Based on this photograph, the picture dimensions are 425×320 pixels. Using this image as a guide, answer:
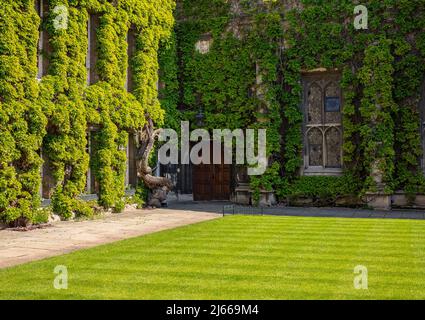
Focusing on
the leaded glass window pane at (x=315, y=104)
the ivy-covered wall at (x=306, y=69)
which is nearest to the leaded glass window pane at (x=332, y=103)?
the leaded glass window pane at (x=315, y=104)

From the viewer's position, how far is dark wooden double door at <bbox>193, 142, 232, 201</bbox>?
18.6m

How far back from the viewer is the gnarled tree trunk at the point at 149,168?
15555mm

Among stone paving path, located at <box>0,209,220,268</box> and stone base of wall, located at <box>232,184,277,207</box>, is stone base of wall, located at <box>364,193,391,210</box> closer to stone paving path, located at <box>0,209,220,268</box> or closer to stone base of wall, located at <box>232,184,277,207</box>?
stone base of wall, located at <box>232,184,277,207</box>

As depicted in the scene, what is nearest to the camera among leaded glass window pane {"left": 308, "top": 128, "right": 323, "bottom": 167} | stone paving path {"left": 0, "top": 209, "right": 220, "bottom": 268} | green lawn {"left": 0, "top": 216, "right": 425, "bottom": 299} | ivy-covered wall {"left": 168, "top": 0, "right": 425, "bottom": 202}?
green lawn {"left": 0, "top": 216, "right": 425, "bottom": 299}

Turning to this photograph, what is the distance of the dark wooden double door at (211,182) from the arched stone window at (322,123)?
3.37m

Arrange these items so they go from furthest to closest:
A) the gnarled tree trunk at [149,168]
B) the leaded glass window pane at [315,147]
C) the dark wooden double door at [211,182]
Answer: the dark wooden double door at [211,182] → the leaded glass window pane at [315,147] → the gnarled tree trunk at [149,168]

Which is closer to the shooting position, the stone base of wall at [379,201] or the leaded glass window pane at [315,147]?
the stone base of wall at [379,201]

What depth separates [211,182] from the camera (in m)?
18.7

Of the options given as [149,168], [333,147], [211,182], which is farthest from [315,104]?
[149,168]

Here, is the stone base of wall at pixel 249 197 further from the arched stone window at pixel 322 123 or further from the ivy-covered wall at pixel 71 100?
the ivy-covered wall at pixel 71 100

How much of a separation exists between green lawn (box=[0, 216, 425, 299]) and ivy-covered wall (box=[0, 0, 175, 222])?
4.01m

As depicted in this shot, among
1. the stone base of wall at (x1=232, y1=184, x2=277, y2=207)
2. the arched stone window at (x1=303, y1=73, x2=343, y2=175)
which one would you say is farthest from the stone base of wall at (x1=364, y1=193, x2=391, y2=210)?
the stone base of wall at (x1=232, y1=184, x2=277, y2=207)
